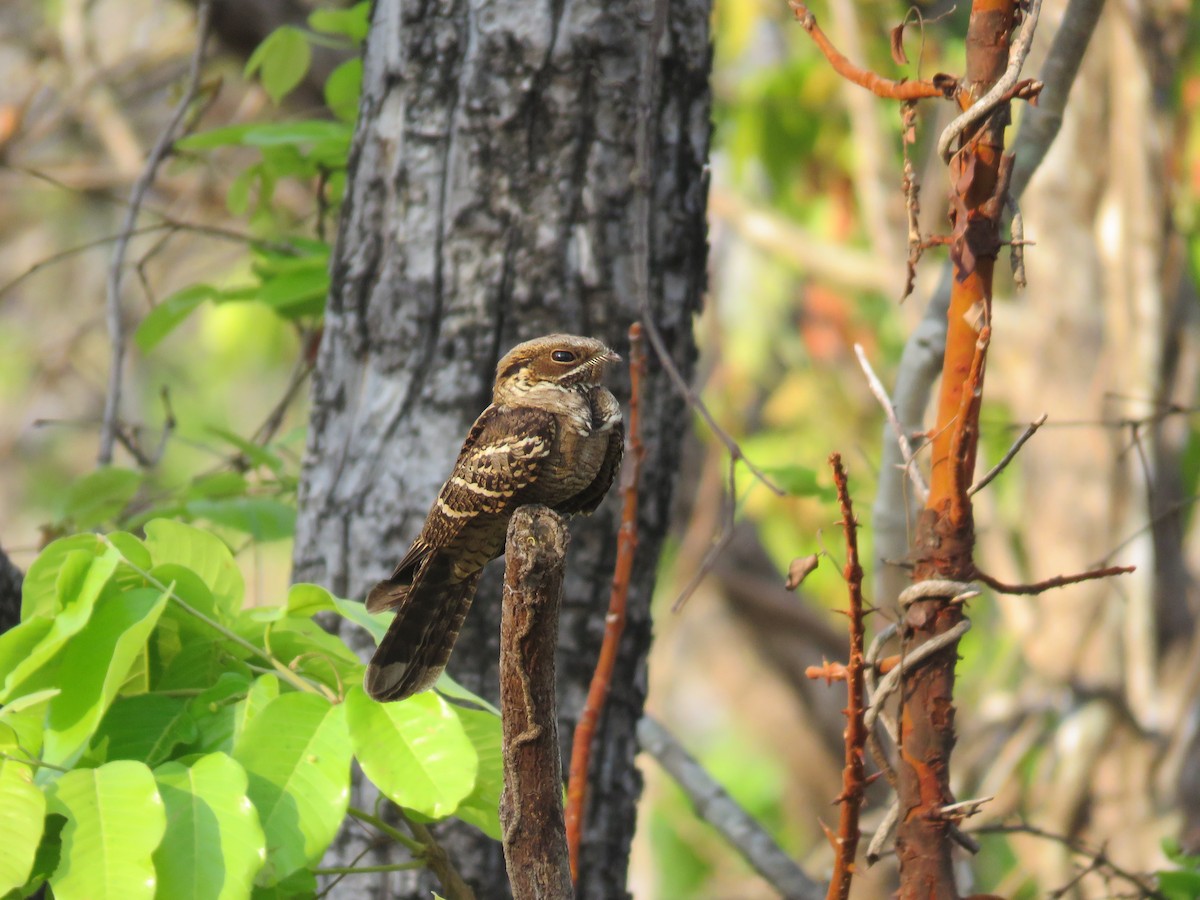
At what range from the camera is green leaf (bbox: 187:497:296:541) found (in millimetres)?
2748

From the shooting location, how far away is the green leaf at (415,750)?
1491mm

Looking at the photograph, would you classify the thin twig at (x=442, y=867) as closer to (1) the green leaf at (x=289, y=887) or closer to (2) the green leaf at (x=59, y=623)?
(1) the green leaf at (x=289, y=887)

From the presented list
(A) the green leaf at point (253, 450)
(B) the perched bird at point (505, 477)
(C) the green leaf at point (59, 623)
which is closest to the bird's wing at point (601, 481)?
(B) the perched bird at point (505, 477)

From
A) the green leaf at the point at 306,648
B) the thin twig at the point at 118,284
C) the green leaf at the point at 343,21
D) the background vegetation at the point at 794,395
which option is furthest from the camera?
the thin twig at the point at 118,284

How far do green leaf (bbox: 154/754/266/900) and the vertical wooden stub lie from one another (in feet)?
0.96

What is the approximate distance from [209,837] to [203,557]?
436 millimetres

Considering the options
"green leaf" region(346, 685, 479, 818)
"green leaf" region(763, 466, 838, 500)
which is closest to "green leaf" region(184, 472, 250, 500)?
"green leaf" region(763, 466, 838, 500)

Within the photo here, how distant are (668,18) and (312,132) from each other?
0.84 meters

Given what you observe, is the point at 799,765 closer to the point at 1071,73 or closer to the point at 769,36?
the point at 769,36

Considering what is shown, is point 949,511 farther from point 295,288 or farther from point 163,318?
point 163,318

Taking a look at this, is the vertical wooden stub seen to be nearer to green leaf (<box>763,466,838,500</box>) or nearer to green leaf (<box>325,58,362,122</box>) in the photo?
green leaf (<box>763,466,838,500</box>)

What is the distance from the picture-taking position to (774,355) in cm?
898

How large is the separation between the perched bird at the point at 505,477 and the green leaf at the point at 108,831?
0.35m

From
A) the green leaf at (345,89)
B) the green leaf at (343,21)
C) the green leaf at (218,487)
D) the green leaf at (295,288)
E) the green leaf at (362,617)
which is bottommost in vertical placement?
the green leaf at (362,617)
